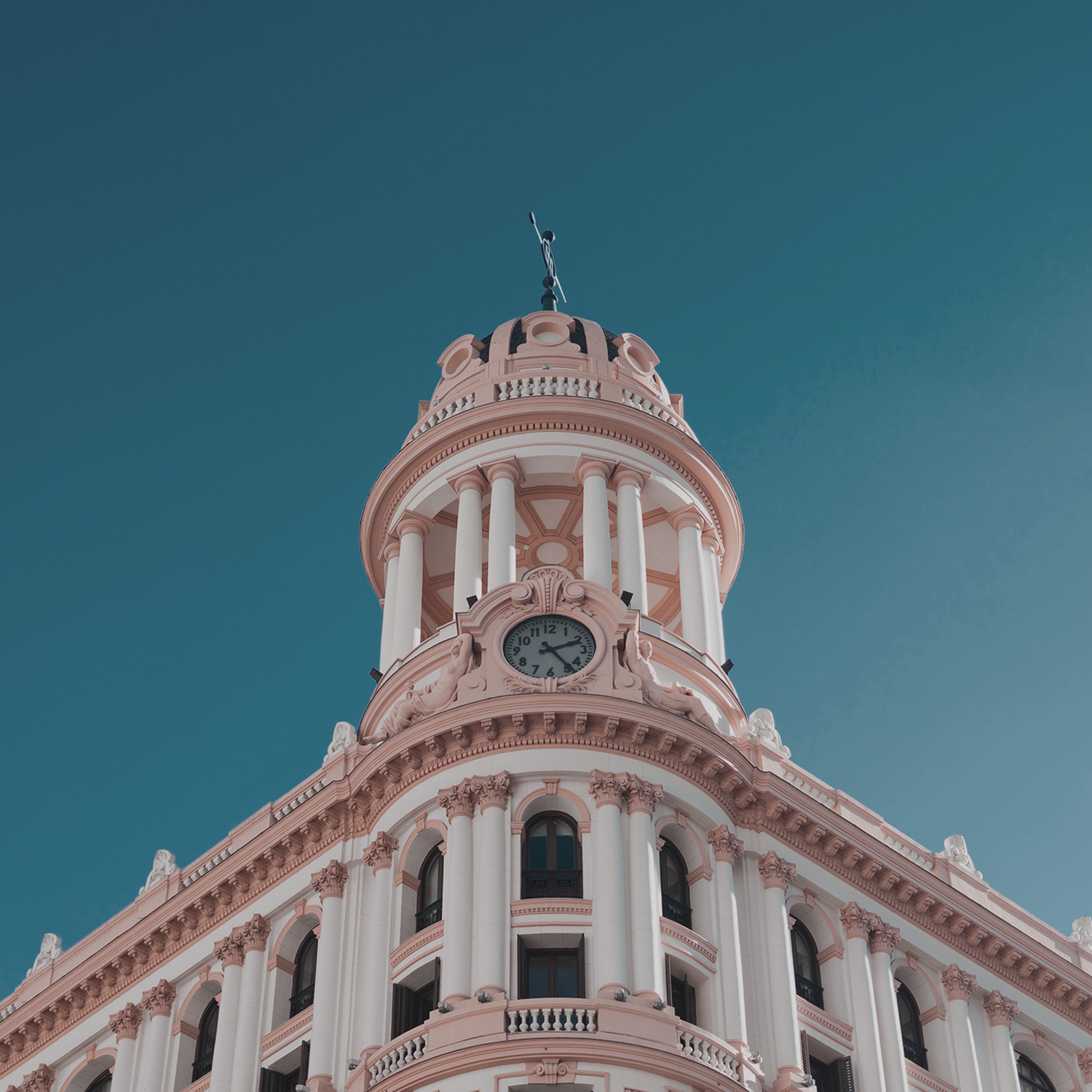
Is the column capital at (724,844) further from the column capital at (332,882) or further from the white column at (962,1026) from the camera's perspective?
the column capital at (332,882)

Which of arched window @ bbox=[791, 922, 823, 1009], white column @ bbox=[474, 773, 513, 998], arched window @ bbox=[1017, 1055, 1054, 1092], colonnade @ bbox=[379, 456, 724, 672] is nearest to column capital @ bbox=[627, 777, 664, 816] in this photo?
white column @ bbox=[474, 773, 513, 998]

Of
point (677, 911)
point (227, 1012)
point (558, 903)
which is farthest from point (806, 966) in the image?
point (227, 1012)

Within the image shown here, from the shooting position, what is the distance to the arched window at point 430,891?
4375 cm

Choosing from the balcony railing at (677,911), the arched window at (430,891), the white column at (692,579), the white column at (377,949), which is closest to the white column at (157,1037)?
the white column at (377,949)

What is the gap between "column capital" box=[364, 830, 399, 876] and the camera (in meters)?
45.3

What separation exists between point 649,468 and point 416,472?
21.4ft

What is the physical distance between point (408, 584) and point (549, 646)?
31.0ft

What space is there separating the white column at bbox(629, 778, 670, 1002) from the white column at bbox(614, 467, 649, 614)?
7430mm

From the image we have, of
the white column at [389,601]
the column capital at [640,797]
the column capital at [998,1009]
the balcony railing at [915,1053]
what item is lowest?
the balcony railing at [915,1053]

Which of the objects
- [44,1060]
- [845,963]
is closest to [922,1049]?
[845,963]

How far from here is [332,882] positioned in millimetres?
45844

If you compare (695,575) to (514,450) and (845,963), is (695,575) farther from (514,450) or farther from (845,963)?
(845,963)

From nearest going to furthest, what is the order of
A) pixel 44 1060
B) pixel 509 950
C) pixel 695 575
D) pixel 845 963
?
pixel 509 950
pixel 845 963
pixel 44 1060
pixel 695 575

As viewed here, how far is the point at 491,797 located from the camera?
43.9 m
